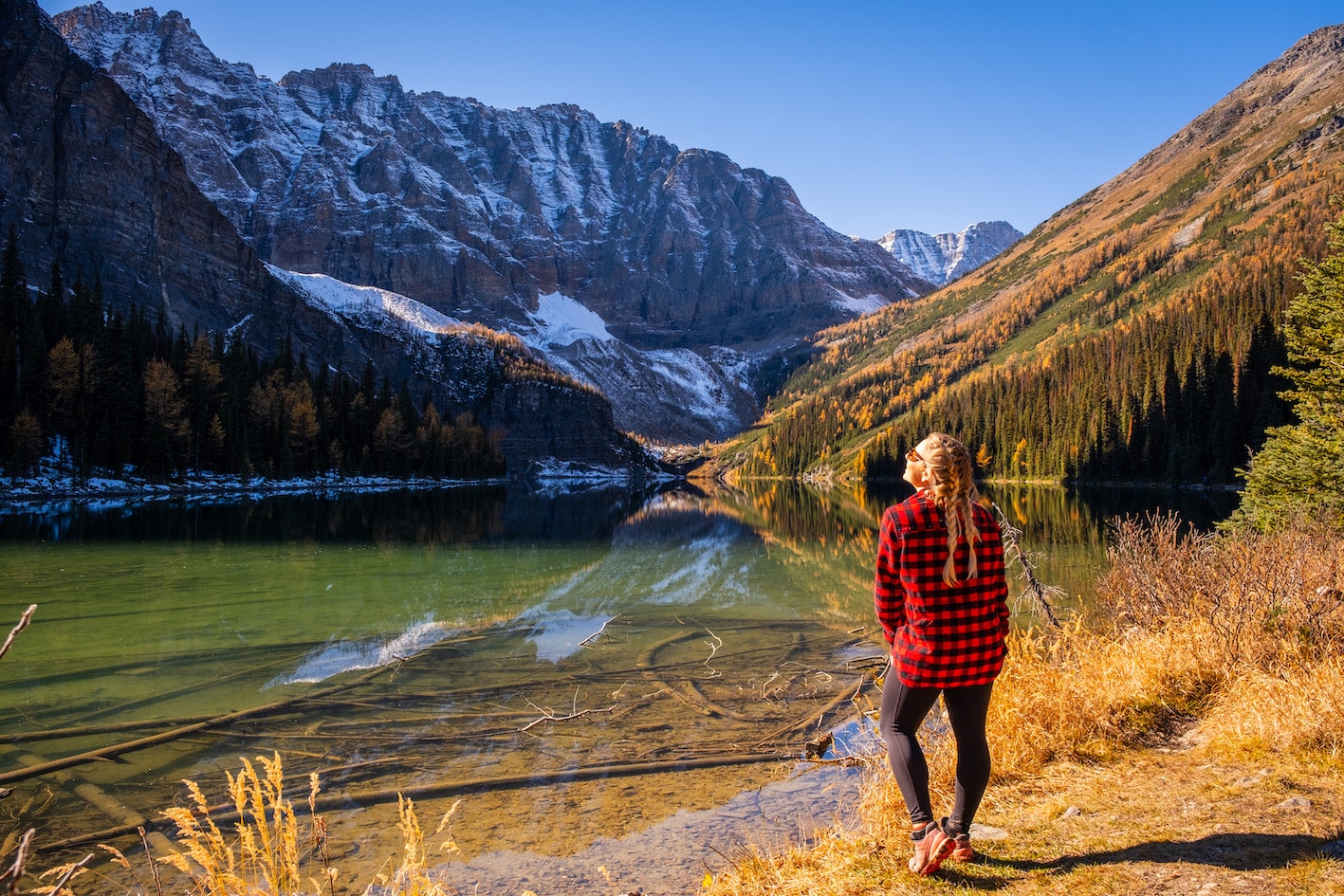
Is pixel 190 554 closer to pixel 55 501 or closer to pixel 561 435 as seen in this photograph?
pixel 55 501

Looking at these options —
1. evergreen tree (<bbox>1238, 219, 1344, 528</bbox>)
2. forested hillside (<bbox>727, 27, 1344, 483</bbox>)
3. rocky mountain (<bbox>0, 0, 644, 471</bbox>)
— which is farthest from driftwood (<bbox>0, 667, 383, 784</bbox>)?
rocky mountain (<bbox>0, 0, 644, 471</bbox>)

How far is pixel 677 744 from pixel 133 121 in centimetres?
14364

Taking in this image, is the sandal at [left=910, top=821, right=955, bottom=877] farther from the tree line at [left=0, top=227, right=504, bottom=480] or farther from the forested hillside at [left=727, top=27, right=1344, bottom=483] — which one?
the tree line at [left=0, top=227, right=504, bottom=480]

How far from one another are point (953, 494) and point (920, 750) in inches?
60.9

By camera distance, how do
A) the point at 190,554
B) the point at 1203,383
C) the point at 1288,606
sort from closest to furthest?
the point at 1288,606
the point at 190,554
the point at 1203,383

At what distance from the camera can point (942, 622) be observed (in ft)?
13.4

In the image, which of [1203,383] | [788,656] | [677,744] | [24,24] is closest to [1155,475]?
[1203,383]

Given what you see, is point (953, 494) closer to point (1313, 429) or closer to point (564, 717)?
point (564, 717)

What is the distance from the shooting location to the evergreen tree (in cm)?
1327

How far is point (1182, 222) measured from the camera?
17500 cm

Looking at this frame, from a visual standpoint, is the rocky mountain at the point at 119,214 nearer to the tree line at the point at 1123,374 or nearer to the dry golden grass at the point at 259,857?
the dry golden grass at the point at 259,857

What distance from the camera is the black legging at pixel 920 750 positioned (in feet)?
13.9

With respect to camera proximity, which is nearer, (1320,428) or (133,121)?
(1320,428)

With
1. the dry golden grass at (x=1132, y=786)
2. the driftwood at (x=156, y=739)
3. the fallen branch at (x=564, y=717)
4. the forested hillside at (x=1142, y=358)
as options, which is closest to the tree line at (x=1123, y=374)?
the forested hillside at (x=1142, y=358)
